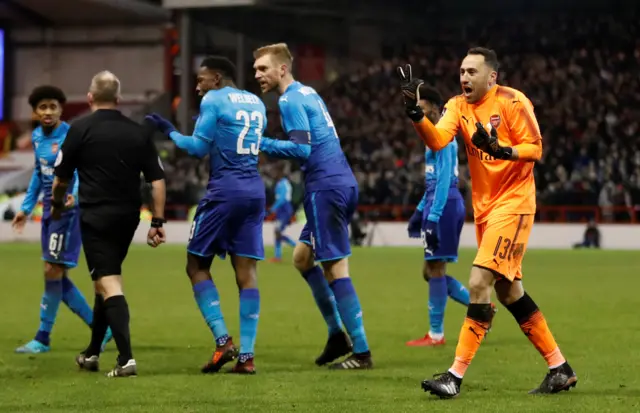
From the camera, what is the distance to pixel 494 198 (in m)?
7.91

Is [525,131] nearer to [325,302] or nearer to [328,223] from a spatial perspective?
[328,223]

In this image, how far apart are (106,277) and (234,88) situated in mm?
1765

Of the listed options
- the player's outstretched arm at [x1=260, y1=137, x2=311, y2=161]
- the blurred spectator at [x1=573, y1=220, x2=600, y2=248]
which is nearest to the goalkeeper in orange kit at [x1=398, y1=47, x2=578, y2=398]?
the player's outstretched arm at [x1=260, y1=137, x2=311, y2=161]

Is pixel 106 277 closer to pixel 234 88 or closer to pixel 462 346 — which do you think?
pixel 234 88

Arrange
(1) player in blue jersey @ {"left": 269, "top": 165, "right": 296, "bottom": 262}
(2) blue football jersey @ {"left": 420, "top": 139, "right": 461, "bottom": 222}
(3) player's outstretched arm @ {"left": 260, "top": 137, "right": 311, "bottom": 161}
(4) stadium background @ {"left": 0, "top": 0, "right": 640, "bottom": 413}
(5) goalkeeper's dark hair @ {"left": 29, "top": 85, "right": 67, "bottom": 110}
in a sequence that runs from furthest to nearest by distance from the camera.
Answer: (1) player in blue jersey @ {"left": 269, "top": 165, "right": 296, "bottom": 262}, (2) blue football jersey @ {"left": 420, "top": 139, "right": 461, "bottom": 222}, (5) goalkeeper's dark hair @ {"left": 29, "top": 85, "right": 67, "bottom": 110}, (3) player's outstretched arm @ {"left": 260, "top": 137, "right": 311, "bottom": 161}, (4) stadium background @ {"left": 0, "top": 0, "right": 640, "bottom": 413}

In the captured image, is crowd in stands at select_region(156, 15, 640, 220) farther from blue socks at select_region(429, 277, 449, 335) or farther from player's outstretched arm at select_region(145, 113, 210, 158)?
player's outstretched arm at select_region(145, 113, 210, 158)

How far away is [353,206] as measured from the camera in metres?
9.50

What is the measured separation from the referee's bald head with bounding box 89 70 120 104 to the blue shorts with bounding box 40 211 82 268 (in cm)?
196

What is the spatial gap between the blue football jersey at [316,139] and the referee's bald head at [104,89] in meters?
1.25

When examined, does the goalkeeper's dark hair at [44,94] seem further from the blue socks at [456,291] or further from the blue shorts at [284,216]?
the blue shorts at [284,216]

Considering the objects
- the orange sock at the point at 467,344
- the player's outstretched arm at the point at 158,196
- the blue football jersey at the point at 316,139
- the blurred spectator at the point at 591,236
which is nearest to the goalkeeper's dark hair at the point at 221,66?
the blue football jersey at the point at 316,139

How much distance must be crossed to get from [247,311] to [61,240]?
2.34 m

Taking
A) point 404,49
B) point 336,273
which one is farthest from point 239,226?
point 404,49

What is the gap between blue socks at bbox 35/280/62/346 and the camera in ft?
35.2
